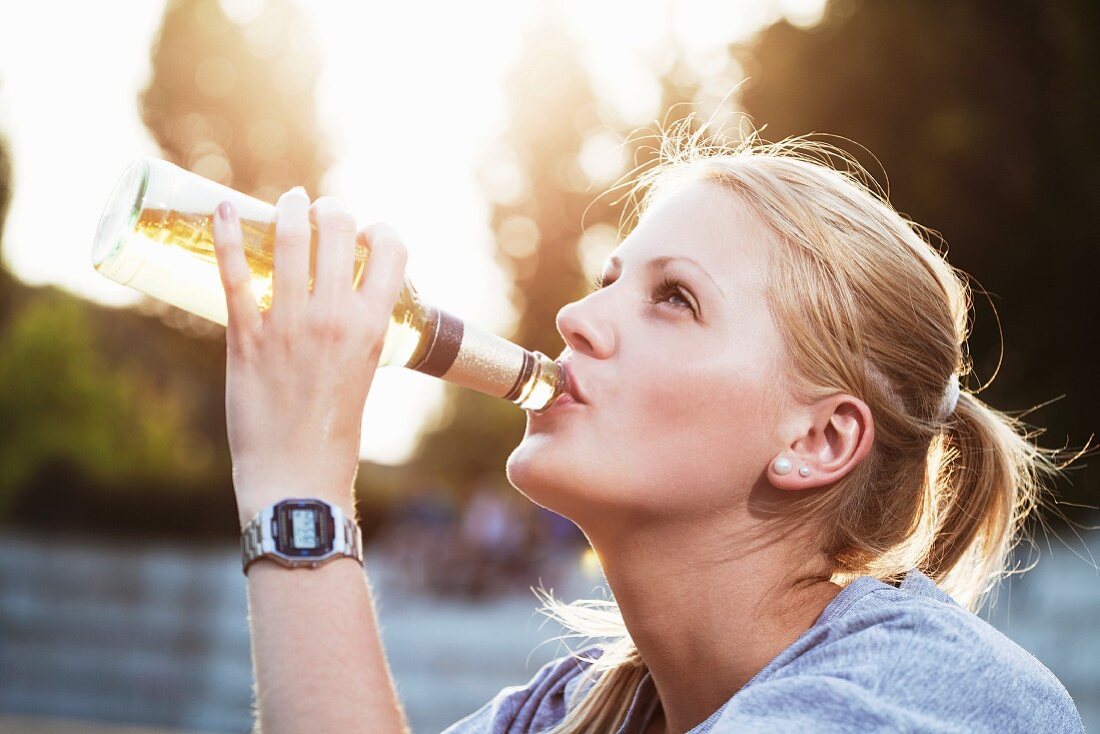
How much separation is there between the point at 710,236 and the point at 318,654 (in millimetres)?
1069

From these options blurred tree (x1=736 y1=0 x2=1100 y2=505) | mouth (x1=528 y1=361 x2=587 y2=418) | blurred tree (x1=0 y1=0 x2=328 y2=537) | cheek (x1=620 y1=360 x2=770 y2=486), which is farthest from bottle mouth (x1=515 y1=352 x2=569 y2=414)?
blurred tree (x1=0 y1=0 x2=328 y2=537)

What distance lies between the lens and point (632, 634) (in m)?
2.10

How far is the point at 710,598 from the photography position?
2021 millimetres

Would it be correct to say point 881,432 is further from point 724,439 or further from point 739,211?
point 739,211

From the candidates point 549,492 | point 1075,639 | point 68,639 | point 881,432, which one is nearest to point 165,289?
point 549,492

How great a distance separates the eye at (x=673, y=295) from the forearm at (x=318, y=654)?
0.81 metres

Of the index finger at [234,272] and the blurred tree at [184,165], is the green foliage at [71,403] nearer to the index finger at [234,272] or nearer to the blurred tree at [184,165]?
the blurred tree at [184,165]

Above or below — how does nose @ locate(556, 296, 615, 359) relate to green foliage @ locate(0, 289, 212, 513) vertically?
below

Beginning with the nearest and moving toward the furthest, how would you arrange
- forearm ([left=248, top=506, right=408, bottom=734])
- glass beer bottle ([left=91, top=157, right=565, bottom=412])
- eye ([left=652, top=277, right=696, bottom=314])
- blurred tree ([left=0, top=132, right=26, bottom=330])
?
1. forearm ([left=248, top=506, right=408, bottom=734])
2. glass beer bottle ([left=91, top=157, right=565, bottom=412])
3. eye ([left=652, top=277, right=696, bottom=314])
4. blurred tree ([left=0, top=132, right=26, bottom=330])

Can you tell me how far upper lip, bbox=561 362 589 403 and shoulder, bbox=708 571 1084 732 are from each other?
22.0 inches

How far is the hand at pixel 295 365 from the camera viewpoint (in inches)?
57.9

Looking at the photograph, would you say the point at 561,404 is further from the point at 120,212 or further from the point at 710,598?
the point at 120,212

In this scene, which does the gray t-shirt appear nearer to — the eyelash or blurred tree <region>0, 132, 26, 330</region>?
the eyelash

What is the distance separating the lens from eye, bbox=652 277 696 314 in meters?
1.97
